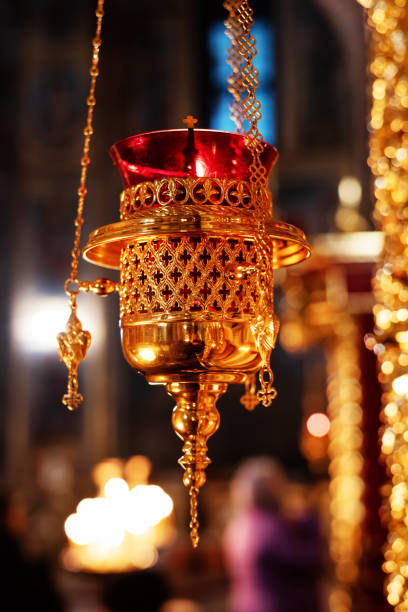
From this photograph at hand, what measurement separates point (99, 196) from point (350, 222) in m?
6.69

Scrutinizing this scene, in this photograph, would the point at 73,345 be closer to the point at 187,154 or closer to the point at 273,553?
the point at 187,154

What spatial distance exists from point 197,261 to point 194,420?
0.60ft

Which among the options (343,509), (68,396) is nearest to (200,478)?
(68,396)

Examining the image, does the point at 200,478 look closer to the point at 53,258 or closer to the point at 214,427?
the point at 214,427

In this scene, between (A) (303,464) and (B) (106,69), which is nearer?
(A) (303,464)

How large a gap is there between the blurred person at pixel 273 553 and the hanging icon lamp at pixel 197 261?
2494 millimetres

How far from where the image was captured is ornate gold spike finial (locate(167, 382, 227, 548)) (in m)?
0.83

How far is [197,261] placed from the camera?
0.78m

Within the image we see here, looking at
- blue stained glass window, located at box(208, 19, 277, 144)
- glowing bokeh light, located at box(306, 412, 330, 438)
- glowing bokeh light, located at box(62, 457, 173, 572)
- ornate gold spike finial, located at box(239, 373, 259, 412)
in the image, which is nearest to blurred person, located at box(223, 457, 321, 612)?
glowing bokeh light, located at box(62, 457, 173, 572)

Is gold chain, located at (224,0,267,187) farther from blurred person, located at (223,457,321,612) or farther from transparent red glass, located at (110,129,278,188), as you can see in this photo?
blurred person, located at (223,457,321,612)

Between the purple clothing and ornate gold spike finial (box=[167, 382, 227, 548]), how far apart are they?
8.15ft

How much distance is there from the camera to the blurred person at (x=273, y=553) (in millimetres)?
3186

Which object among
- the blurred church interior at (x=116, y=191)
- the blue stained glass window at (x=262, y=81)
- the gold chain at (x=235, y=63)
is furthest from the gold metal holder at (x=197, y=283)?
the blue stained glass window at (x=262, y=81)

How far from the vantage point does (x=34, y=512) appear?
8.75 meters
